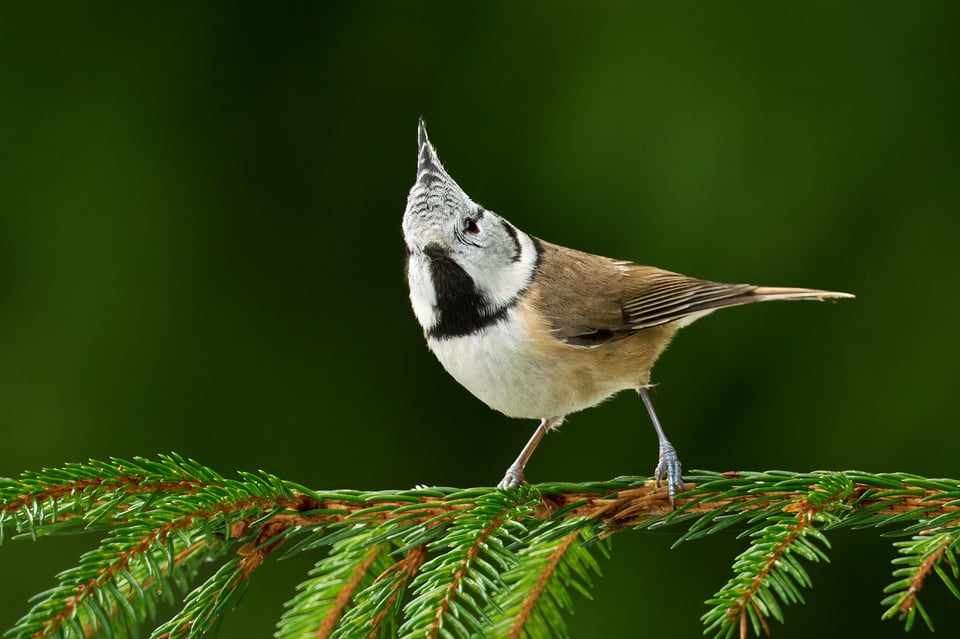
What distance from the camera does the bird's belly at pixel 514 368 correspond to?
7.39ft

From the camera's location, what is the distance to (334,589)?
1.73 meters

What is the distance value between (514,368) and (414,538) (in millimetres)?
699

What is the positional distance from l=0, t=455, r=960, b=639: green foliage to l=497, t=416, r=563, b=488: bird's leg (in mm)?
758

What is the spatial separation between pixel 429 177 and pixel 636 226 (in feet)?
3.07

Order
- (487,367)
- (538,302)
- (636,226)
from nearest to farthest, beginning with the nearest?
(487,367) < (538,302) < (636,226)

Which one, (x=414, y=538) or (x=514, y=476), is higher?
(x=414, y=538)

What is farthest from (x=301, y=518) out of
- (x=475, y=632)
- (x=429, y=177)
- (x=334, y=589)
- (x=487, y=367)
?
(x=429, y=177)

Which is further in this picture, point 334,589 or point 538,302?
point 538,302

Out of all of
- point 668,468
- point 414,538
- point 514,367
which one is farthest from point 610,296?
point 414,538

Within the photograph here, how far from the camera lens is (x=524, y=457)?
266 centimetres

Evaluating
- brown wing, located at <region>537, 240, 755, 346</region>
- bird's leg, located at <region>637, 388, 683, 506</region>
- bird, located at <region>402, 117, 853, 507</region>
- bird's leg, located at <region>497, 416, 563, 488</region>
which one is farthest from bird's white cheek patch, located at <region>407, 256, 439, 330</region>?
bird's leg, located at <region>637, 388, 683, 506</region>

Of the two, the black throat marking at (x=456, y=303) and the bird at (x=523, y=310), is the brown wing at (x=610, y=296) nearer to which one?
the bird at (x=523, y=310)

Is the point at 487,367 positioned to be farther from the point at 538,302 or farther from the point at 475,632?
the point at 475,632

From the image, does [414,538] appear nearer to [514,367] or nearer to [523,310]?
[514,367]
